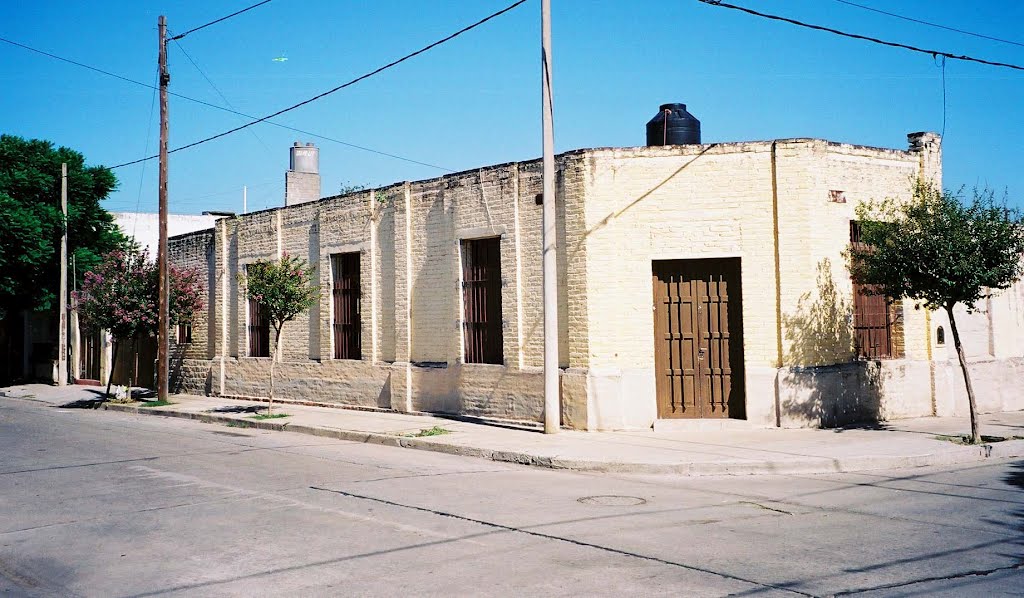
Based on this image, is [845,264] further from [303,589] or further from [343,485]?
[303,589]

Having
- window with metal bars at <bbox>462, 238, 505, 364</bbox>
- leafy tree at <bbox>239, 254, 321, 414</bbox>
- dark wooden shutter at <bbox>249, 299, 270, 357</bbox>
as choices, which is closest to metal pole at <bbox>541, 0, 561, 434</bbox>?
window with metal bars at <bbox>462, 238, 505, 364</bbox>

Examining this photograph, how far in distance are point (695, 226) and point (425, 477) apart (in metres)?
6.95

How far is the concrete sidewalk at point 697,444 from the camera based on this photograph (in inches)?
464

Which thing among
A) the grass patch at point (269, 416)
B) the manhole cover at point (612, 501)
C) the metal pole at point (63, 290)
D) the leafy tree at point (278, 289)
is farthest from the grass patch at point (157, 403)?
the manhole cover at point (612, 501)

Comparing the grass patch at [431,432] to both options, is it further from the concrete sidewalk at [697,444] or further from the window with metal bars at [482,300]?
the window with metal bars at [482,300]

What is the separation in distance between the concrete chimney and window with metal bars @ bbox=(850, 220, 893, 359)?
16.1 meters

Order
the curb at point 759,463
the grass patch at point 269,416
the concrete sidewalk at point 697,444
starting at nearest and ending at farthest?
the curb at point 759,463 < the concrete sidewalk at point 697,444 < the grass patch at point 269,416

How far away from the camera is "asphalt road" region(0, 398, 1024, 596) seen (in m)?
6.16

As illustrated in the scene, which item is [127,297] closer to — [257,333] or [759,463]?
[257,333]

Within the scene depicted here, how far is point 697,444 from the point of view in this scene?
13422 mm

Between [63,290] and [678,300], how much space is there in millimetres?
22767

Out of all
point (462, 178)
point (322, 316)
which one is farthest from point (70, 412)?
point (462, 178)

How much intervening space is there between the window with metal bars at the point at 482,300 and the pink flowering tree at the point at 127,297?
1022 centimetres

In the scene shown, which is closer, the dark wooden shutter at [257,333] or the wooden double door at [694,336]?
the wooden double door at [694,336]
